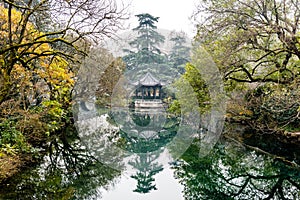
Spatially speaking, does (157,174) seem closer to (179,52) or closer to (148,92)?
(179,52)

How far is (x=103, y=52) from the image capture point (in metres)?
10.9

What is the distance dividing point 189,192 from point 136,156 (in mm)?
3334

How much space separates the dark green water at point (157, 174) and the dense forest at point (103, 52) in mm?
279

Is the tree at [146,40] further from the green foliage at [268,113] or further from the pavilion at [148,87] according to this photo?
the green foliage at [268,113]

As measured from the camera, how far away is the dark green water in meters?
4.71

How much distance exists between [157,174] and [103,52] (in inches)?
Result: 245

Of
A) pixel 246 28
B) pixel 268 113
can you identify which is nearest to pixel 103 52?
pixel 268 113

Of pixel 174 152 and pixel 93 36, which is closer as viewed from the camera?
pixel 93 36

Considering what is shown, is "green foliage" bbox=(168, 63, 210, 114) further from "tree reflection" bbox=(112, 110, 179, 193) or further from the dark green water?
"tree reflection" bbox=(112, 110, 179, 193)

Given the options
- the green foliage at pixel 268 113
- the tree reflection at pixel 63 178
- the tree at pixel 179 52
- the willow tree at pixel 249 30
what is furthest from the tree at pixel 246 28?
the tree at pixel 179 52

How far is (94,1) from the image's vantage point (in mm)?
4746

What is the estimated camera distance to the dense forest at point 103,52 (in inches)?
192

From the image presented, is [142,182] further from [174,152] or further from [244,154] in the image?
[244,154]

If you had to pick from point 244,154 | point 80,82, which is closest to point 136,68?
point 80,82
